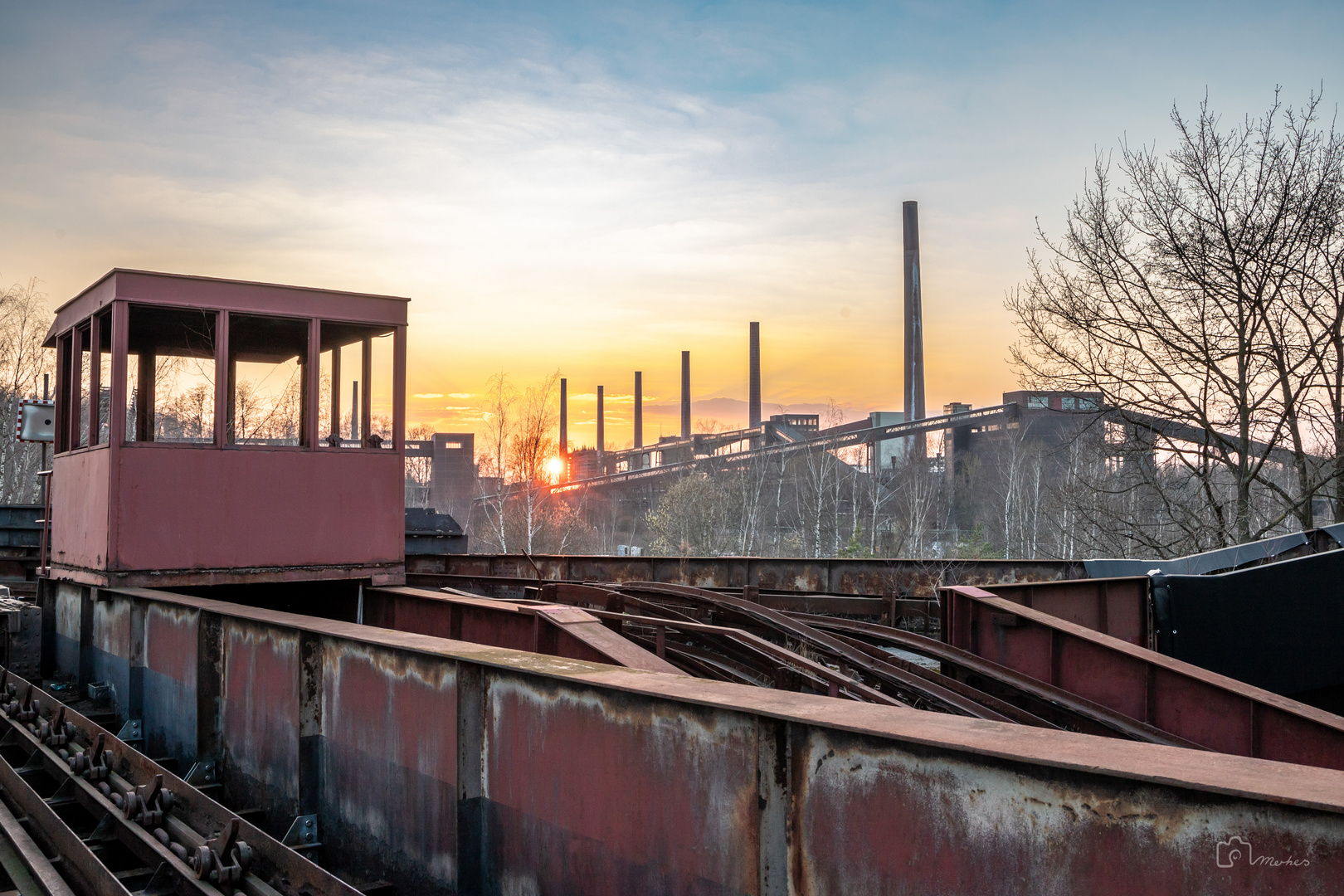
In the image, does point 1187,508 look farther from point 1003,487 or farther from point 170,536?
point 1003,487

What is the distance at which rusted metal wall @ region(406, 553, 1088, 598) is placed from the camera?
10250mm

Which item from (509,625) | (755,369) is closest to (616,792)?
(509,625)

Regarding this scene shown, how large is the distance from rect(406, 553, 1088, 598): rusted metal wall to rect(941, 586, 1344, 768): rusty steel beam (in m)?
2.79

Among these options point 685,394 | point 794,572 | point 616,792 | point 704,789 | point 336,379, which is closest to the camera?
point 704,789

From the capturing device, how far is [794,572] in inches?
427

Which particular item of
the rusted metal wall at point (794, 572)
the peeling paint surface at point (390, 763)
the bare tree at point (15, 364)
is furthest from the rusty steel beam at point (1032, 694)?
the bare tree at point (15, 364)

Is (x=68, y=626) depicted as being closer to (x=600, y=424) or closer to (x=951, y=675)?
(x=951, y=675)

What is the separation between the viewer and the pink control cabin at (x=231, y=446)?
315 inches

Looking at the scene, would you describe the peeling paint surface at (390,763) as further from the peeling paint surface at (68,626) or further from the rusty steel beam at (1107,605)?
the rusty steel beam at (1107,605)

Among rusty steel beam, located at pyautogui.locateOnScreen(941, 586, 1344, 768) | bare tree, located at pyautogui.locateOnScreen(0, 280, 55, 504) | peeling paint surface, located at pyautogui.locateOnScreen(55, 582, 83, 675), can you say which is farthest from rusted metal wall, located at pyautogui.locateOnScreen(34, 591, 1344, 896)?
bare tree, located at pyautogui.locateOnScreen(0, 280, 55, 504)

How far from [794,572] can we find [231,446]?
607 centimetres

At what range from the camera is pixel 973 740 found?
256cm

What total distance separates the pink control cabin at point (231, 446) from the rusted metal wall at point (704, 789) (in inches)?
113

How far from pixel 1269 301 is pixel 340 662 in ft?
61.3
